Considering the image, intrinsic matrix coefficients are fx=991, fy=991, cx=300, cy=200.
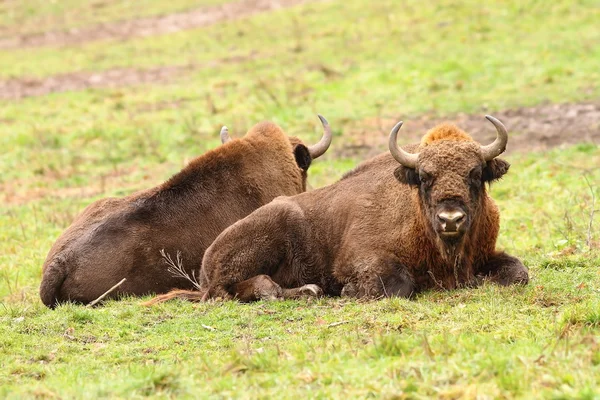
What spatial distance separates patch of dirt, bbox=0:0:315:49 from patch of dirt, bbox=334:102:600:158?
17973 millimetres

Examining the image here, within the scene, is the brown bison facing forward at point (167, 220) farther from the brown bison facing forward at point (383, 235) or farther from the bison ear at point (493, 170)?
the bison ear at point (493, 170)

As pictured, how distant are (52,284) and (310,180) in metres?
6.69

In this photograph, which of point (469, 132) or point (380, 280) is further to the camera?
point (469, 132)

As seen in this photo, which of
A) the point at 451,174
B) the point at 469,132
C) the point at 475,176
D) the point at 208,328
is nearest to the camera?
the point at 208,328

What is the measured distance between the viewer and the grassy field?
21.2ft

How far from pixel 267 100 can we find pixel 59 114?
562cm

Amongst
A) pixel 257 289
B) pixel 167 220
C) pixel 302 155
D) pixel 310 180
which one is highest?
pixel 302 155

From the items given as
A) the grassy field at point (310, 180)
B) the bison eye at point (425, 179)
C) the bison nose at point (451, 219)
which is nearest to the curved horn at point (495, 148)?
the bison eye at point (425, 179)

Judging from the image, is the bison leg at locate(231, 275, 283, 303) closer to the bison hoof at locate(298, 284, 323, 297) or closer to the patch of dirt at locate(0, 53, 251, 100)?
the bison hoof at locate(298, 284, 323, 297)

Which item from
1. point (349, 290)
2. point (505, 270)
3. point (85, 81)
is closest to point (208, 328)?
point (349, 290)

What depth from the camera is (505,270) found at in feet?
31.1

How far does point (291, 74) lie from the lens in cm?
2600

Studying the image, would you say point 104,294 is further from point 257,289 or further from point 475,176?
point 475,176

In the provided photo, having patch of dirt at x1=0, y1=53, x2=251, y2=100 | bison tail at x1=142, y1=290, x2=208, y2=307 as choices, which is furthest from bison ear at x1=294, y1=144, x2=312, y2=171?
patch of dirt at x1=0, y1=53, x2=251, y2=100
